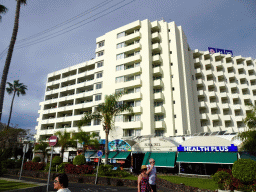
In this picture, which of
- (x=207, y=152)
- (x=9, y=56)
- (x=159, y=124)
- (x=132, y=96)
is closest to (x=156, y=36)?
(x=132, y=96)

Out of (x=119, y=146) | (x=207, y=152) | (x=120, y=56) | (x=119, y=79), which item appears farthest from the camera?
(x=120, y=56)

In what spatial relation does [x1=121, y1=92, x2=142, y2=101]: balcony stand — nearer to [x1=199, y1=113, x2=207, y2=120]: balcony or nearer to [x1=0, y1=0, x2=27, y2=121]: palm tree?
[x1=199, y1=113, x2=207, y2=120]: balcony

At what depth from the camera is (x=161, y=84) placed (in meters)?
37.0

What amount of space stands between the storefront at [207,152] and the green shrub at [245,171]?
928cm

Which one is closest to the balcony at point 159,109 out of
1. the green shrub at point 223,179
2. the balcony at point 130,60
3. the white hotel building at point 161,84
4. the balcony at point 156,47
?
the white hotel building at point 161,84

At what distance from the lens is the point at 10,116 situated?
48656 mm

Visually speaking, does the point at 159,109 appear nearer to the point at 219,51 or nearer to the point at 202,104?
the point at 202,104

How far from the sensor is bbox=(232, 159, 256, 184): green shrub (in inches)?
436

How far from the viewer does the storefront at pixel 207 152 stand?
21.0m

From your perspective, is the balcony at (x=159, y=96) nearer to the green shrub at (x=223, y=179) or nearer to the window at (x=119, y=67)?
the window at (x=119, y=67)

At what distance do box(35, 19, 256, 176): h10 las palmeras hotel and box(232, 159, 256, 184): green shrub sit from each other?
19838 mm

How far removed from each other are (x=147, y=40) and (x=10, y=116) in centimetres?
3979

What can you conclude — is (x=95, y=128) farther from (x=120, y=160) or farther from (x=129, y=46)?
(x=129, y=46)

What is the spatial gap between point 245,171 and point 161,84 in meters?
26.6
